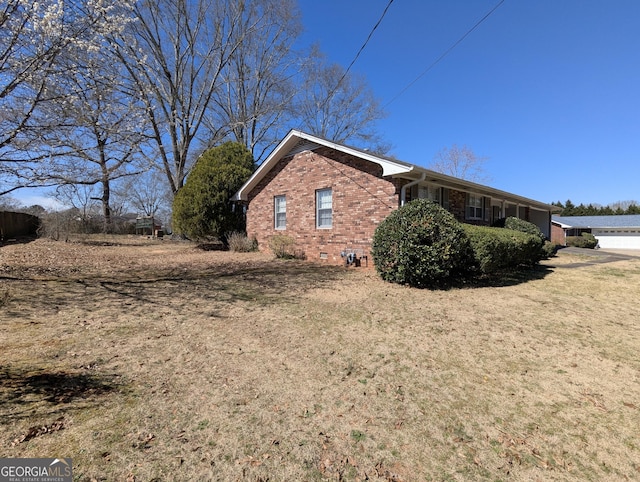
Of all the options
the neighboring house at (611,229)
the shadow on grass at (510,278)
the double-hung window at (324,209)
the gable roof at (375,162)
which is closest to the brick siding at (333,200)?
the double-hung window at (324,209)

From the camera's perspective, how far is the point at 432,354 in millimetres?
4051

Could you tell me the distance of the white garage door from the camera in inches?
1371

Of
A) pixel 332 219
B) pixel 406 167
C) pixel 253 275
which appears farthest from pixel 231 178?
pixel 406 167

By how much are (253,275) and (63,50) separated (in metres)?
6.06

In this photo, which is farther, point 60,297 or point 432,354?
point 60,297

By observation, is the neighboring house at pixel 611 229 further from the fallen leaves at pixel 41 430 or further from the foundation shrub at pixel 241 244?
the fallen leaves at pixel 41 430

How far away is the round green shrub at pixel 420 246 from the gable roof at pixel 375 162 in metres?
1.41

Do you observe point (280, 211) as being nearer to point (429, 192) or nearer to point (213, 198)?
point (213, 198)

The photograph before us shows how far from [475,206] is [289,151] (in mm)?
8438

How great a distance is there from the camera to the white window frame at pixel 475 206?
13.5 m

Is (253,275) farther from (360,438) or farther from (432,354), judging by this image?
(360,438)

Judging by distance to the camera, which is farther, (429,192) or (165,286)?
(429,192)

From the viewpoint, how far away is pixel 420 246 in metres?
7.41

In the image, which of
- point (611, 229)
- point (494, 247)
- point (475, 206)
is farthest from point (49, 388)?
point (611, 229)
